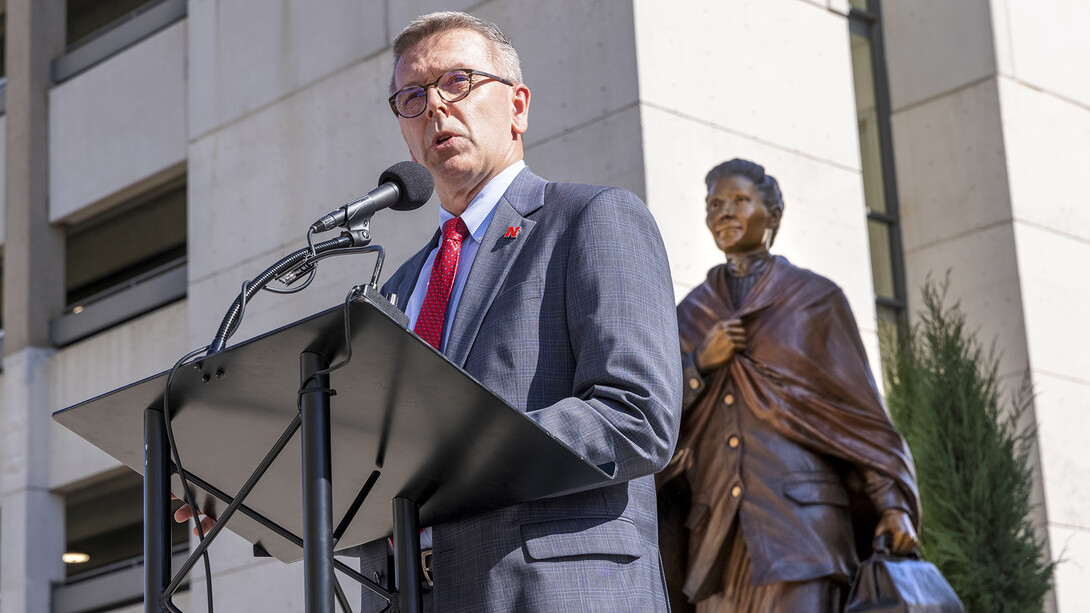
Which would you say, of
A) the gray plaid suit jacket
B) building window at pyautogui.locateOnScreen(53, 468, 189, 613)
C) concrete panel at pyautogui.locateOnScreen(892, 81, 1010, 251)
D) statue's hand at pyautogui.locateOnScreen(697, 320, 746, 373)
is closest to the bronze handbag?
statue's hand at pyautogui.locateOnScreen(697, 320, 746, 373)

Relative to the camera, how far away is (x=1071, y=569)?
8.28 m

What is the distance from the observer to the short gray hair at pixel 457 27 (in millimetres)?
2619

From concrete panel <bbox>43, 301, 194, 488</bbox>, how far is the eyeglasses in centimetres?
734

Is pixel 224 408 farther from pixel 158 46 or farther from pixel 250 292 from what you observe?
pixel 158 46

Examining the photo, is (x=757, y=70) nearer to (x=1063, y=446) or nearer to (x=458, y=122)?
(x=1063, y=446)

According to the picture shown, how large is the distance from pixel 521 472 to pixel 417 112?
2.72 ft

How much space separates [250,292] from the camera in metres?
2.18

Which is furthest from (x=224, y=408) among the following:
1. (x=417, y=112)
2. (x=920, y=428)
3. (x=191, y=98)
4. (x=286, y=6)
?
(x=191, y=98)

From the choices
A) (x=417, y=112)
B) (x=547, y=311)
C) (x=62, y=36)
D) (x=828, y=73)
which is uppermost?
(x=62, y=36)

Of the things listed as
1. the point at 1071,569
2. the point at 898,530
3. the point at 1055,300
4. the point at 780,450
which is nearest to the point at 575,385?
the point at 898,530

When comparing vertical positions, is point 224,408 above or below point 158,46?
below

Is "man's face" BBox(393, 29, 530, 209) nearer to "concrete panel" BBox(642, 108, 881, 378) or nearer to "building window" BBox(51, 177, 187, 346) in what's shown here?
"concrete panel" BBox(642, 108, 881, 378)

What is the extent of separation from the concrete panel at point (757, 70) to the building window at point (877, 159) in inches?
81.2

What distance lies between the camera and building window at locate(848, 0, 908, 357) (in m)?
9.44
